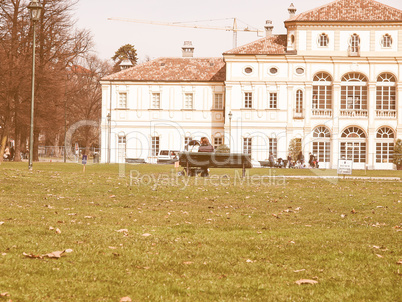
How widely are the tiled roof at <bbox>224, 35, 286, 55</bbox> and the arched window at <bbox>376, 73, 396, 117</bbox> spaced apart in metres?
9.08

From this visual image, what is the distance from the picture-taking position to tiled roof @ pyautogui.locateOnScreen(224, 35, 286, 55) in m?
53.7

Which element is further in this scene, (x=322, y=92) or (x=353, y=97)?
(x=322, y=92)

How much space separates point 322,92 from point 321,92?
0.29ft

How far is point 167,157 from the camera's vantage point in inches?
2180

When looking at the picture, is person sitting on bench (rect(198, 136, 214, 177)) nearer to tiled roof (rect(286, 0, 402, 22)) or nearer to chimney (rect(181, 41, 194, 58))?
tiled roof (rect(286, 0, 402, 22))

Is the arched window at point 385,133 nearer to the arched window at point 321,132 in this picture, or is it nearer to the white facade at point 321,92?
the white facade at point 321,92

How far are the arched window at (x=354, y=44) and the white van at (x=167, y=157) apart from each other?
1818cm

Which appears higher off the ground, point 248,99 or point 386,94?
point 386,94

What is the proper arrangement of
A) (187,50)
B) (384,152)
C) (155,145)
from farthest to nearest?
(187,50), (155,145), (384,152)

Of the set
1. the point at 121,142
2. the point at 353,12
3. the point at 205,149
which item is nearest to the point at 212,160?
the point at 205,149

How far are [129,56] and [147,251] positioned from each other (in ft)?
277

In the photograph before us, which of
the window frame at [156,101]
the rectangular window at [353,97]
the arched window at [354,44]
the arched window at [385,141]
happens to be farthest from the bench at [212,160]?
the window frame at [156,101]

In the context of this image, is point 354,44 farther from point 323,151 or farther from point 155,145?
point 155,145

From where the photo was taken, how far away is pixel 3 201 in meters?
10.7
